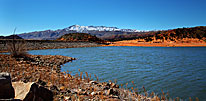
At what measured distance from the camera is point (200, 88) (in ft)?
20.4

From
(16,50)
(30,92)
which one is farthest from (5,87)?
(16,50)

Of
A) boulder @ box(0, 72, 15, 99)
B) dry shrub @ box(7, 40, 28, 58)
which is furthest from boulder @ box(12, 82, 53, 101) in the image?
dry shrub @ box(7, 40, 28, 58)

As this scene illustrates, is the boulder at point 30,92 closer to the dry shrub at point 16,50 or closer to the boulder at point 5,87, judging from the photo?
the boulder at point 5,87

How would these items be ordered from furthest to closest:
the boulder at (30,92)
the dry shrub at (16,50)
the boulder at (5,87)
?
the dry shrub at (16,50), the boulder at (30,92), the boulder at (5,87)

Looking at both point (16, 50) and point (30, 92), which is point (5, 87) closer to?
point (30, 92)

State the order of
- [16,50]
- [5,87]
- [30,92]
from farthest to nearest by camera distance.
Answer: [16,50] < [30,92] < [5,87]

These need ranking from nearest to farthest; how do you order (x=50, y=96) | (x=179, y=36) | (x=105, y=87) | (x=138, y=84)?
(x=50, y=96)
(x=105, y=87)
(x=138, y=84)
(x=179, y=36)

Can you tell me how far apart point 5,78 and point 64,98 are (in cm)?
175

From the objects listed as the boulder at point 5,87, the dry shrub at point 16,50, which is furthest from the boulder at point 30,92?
the dry shrub at point 16,50

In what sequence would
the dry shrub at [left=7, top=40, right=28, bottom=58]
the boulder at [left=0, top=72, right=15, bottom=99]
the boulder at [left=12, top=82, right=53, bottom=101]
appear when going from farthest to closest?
the dry shrub at [left=7, top=40, right=28, bottom=58]
the boulder at [left=12, top=82, right=53, bottom=101]
the boulder at [left=0, top=72, right=15, bottom=99]

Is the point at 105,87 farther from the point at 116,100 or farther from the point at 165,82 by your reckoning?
the point at 165,82

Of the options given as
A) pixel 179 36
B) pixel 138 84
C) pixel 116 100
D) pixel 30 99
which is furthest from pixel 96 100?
pixel 179 36

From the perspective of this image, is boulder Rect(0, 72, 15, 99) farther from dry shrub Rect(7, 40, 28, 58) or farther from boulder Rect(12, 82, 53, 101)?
dry shrub Rect(7, 40, 28, 58)

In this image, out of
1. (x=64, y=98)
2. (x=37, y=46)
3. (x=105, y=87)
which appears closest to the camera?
(x=64, y=98)
